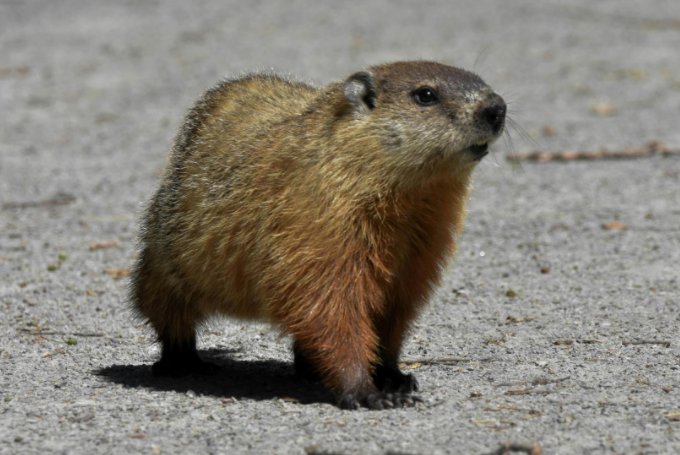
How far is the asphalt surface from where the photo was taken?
17.9 ft

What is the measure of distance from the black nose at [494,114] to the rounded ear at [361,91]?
0.57m

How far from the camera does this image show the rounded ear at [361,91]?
5930 mm

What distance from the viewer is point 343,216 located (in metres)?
5.72

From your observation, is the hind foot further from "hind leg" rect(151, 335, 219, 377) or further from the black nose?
the black nose

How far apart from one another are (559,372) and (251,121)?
2.02m

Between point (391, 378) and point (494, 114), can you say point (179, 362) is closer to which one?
point (391, 378)

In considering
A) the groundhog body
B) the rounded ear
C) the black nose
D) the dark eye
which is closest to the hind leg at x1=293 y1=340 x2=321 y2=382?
the groundhog body

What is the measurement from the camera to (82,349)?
6945 mm

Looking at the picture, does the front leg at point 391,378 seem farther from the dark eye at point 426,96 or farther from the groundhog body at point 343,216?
the dark eye at point 426,96

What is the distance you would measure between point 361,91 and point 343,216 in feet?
2.10

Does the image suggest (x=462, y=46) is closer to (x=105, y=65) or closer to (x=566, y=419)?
(x=105, y=65)

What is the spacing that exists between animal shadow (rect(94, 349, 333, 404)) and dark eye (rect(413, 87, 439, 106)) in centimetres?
148

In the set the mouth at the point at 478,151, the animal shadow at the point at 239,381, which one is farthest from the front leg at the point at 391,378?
the mouth at the point at 478,151

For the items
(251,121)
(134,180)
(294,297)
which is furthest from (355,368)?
(134,180)
